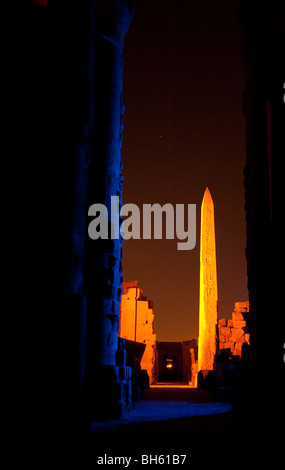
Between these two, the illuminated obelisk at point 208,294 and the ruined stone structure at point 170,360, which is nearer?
the illuminated obelisk at point 208,294

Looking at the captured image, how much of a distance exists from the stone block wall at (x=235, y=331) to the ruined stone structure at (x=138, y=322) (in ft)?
10.9

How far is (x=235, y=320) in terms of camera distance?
18281mm

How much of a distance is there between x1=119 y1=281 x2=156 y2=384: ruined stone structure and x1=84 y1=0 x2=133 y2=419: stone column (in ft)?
46.2

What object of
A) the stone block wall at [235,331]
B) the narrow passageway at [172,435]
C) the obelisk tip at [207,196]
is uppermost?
the obelisk tip at [207,196]

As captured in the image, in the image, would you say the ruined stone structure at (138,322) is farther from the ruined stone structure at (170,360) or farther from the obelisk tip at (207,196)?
the ruined stone structure at (170,360)

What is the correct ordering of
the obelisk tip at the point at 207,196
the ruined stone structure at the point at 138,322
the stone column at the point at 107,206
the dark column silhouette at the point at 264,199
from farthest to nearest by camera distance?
1. the ruined stone structure at the point at 138,322
2. the obelisk tip at the point at 207,196
3. the stone column at the point at 107,206
4. the dark column silhouette at the point at 264,199

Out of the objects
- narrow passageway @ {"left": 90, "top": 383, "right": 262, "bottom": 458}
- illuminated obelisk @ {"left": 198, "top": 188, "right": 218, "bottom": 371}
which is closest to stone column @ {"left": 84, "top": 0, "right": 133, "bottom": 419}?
narrow passageway @ {"left": 90, "top": 383, "right": 262, "bottom": 458}

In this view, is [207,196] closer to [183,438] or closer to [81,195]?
[81,195]

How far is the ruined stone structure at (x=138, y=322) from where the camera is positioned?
66.3 ft

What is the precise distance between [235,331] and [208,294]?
270 centimetres

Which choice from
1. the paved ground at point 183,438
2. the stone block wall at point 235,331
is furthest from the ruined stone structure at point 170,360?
the paved ground at point 183,438
